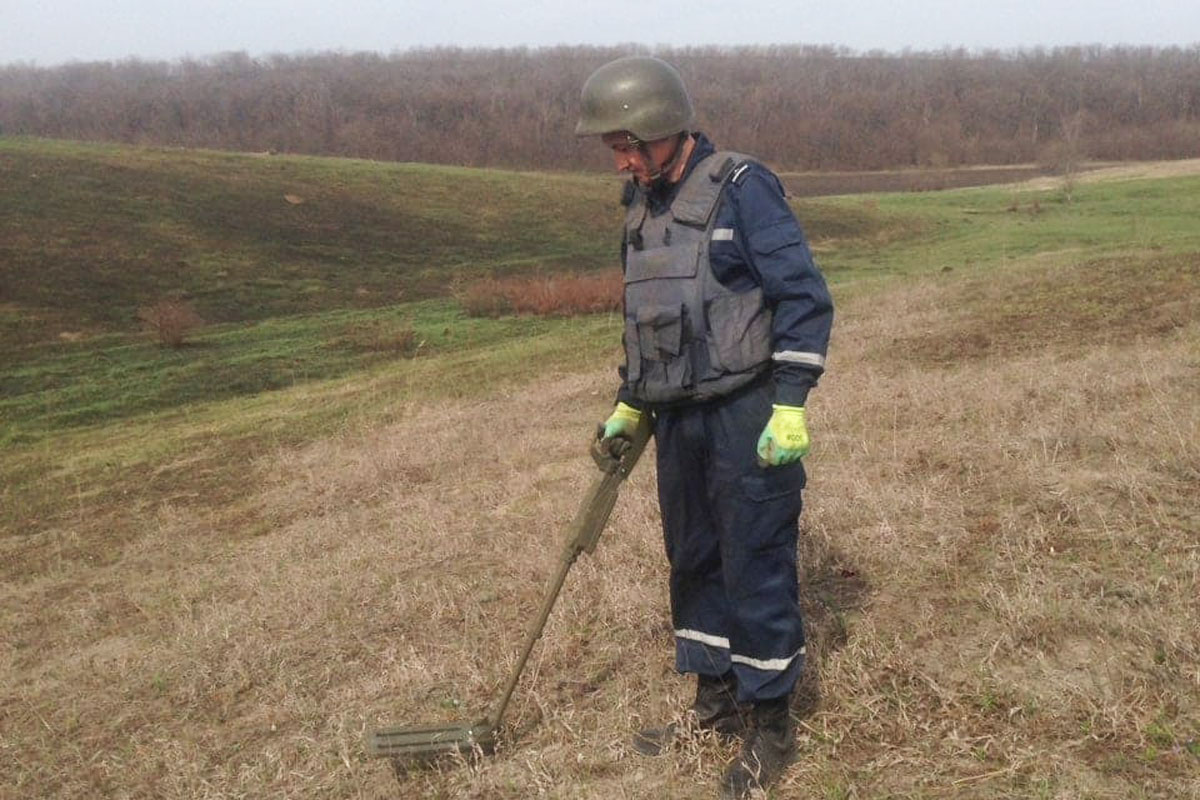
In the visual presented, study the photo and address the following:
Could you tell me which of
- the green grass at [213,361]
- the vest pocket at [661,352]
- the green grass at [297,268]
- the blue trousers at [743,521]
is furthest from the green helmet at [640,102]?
the green grass at [213,361]

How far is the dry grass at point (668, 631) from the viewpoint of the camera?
3242 mm

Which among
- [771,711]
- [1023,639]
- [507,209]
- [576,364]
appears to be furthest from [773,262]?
[507,209]

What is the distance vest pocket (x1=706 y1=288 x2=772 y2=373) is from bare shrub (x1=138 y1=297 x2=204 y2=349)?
22.1m

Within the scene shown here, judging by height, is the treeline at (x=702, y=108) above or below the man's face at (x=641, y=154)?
above

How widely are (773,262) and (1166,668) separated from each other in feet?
6.27

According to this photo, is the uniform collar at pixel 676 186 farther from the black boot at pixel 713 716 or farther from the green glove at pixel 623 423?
the black boot at pixel 713 716

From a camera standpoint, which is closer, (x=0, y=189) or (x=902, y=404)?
(x=902, y=404)

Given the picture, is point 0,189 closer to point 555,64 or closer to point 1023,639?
point 1023,639

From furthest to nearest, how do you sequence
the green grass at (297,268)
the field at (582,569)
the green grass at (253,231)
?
the green grass at (253,231), the green grass at (297,268), the field at (582,569)

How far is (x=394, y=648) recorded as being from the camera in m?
4.90

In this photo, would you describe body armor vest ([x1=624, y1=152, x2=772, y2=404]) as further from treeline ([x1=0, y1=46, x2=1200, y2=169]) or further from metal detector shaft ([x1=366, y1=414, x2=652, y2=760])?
treeline ([x1=0, y1=46, x2=1200, y2=169])

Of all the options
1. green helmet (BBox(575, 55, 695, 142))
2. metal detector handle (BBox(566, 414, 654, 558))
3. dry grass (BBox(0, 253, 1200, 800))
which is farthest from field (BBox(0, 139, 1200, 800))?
green helmet (BBox(575, 55, 695, 142))

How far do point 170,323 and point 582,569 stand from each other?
20.5m

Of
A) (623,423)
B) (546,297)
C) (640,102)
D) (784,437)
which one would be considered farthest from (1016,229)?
(784,437)
